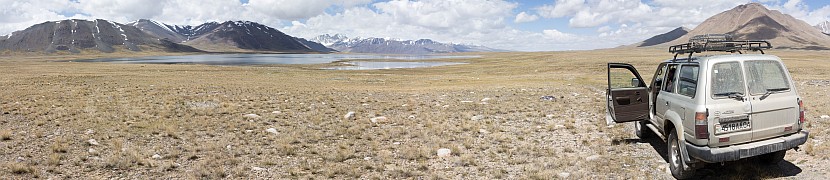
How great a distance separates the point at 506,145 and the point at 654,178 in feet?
12.2

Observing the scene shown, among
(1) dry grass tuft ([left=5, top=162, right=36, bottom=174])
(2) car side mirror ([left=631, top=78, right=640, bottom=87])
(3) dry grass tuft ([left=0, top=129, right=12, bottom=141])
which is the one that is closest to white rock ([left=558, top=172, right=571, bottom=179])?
(2) car side mirror ([left=631, top=78, right=640, bottom=87])

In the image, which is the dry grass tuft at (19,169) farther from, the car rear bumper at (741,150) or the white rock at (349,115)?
the car rear bumper at (741,150)

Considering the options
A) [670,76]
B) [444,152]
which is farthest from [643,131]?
[444,152]

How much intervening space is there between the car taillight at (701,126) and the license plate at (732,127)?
0.52ft

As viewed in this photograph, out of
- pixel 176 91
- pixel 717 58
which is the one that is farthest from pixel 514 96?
pixel 176 91

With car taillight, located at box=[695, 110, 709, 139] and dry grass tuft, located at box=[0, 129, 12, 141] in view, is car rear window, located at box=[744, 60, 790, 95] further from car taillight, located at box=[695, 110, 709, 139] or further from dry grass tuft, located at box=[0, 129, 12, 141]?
dry grass tuft, located at box=[0, 129, 12, 141]

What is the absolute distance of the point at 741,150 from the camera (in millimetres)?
6684

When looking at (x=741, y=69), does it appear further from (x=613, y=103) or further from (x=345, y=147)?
(x=345, y=147)

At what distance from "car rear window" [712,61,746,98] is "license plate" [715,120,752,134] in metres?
0.46

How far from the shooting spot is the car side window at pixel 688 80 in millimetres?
7202

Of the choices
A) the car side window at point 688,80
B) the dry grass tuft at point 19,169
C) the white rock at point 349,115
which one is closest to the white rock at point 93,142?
the dry grass tuft at point 19,169

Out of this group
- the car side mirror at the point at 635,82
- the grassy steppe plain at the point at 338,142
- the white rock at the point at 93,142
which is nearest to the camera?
the grassy steppe plain at the point at 338,142

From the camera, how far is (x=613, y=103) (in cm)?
1055

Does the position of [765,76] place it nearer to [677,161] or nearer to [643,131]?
[677,161]
